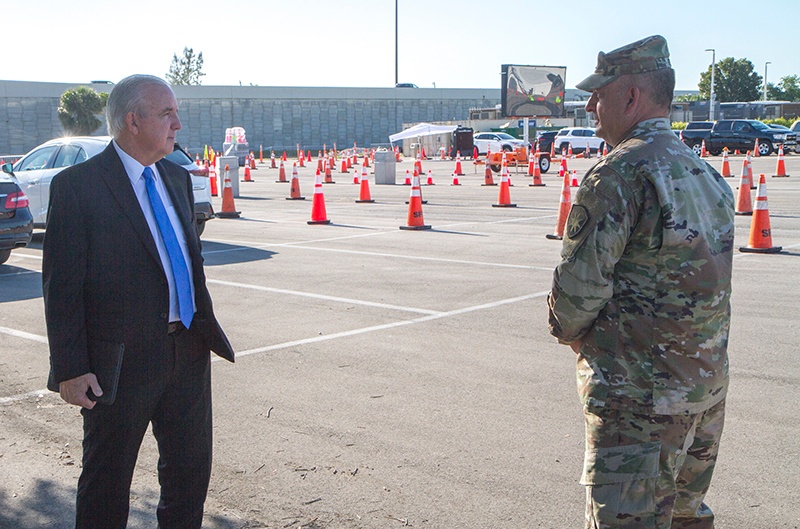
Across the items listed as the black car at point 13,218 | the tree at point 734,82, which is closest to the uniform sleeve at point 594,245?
the black car at point 13,218

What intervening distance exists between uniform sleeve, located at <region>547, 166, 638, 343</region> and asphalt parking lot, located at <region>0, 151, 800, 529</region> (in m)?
1.69

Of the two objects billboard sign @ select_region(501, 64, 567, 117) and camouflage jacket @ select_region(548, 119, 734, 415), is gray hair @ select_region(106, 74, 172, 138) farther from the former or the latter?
billboard sign @ select_region(501, 64, 567, 117)

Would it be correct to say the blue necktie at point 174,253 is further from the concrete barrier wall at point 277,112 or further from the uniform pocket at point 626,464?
the concrete barrier wall at point 277,112

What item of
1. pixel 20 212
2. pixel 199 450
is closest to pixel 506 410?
pixel 199 450

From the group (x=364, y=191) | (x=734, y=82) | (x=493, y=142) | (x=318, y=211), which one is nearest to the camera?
(x=318, y=211)

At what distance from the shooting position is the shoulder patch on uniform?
9.43 ft

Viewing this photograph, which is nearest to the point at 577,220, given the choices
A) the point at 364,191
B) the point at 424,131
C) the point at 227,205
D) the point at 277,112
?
the point at 227,205

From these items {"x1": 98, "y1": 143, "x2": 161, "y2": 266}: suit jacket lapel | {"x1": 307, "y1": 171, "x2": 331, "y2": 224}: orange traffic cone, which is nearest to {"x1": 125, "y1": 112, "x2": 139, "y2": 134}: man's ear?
{"x1": 98, "y1": 143, "x2": 161, "y2": 266}: suit jacket lapel

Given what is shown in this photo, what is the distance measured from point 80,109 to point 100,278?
58.4 m

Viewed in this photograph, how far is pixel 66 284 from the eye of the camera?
10.6 feet

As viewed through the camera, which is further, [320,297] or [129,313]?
[320,297]

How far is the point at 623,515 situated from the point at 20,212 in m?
11.1

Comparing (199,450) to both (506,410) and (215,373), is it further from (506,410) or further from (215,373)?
(215,373)

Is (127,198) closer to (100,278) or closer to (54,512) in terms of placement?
(100,278)
